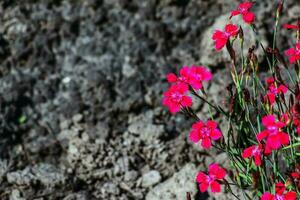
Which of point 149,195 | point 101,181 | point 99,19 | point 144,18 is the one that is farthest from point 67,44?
point 149,195

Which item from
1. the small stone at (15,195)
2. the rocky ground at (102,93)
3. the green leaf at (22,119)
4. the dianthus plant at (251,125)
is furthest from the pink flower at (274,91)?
the green leaf at (22,119)

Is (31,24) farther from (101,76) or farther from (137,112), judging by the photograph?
(137,112)

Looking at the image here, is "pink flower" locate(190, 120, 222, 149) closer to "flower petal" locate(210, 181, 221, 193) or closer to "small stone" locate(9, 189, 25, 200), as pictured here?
"flower petal" locate(210, 181, 221, 193)

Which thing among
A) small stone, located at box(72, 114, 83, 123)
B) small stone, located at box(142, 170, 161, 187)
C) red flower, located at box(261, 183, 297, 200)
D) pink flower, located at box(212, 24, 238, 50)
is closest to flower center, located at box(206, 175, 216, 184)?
red flower, located at box(261, 183, 297, 200)

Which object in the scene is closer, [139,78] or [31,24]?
[139,78]

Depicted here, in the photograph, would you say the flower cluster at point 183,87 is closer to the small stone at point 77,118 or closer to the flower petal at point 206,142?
the flower petal at point 206,142
